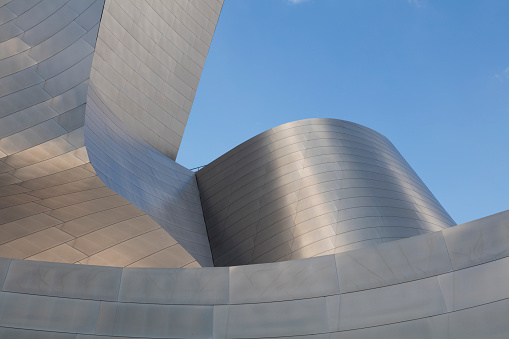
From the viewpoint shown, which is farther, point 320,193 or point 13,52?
point 320,193

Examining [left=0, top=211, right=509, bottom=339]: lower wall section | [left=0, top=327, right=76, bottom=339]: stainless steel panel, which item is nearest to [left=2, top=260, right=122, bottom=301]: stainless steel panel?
[left=0, top=211, right=509, bottom=339]: lower wall section

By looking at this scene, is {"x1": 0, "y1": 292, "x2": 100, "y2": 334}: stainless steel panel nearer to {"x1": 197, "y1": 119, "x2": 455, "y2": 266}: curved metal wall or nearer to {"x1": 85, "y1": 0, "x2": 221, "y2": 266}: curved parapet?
{"x1": 85, "y1": 0, "x2": 221, "y2": 266}: curved parapet

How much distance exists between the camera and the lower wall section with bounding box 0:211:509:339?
23.8ft

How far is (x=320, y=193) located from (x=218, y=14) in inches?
625

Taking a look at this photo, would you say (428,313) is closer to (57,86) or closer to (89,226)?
(89,226)

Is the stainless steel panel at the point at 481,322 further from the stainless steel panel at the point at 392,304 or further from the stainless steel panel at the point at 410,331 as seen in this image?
the stainless steel panel at the point at 392,304

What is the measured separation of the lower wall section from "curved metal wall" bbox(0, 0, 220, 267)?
770 cm

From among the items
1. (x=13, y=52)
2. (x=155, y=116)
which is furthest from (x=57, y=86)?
(x=155, y=116)

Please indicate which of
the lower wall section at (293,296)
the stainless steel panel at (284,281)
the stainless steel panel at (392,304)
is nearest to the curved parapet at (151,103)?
the lower wall section at (293,296)

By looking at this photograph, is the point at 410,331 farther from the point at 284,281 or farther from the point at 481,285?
the point at 284,281

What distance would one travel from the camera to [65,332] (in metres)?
7.95

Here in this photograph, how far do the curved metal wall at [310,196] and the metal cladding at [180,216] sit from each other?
8cm

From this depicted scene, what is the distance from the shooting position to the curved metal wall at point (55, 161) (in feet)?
51.3

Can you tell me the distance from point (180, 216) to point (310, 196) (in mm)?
5991
